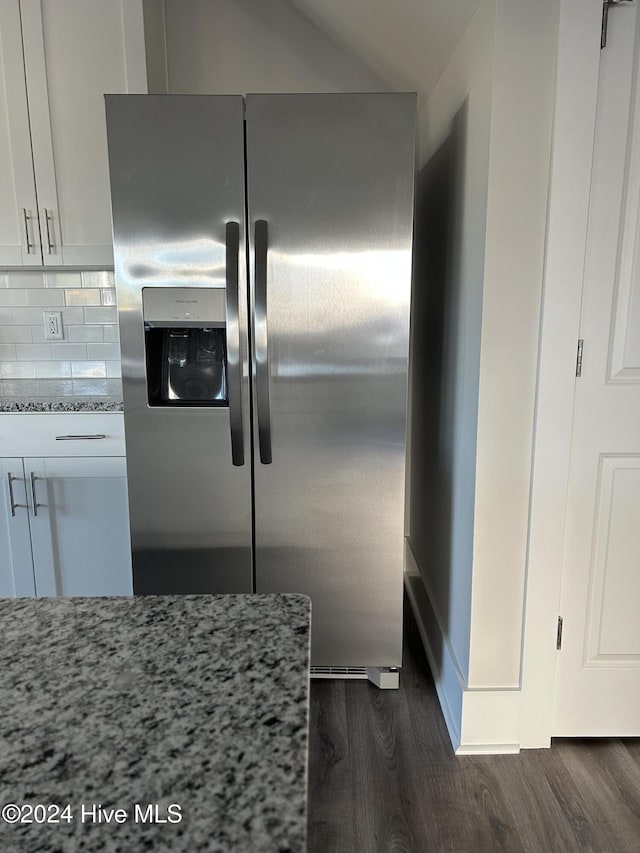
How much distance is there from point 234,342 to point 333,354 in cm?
29

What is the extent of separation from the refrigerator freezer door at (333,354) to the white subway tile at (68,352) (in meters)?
1.19

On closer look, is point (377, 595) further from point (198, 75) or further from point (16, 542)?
point (198, 75)

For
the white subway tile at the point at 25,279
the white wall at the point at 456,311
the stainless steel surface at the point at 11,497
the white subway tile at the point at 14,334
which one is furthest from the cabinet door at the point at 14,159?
the white wall at the point at 456,311

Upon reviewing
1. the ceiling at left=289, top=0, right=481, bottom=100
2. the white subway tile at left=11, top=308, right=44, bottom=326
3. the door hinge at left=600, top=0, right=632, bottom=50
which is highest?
the ceiling at left=289, top=0, right=481, bottom=100

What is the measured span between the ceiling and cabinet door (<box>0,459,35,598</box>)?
76.1 inches

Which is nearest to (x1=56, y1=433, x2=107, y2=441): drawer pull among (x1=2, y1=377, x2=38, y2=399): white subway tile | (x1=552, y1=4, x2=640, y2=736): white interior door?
(x1=2, y1=377, x2=38, y2=399): white subway tile

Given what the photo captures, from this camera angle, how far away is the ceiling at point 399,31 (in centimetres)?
170

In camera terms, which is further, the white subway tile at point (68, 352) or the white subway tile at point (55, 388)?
the white subway tile at point (68, 352)

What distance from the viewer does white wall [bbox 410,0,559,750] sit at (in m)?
1.41

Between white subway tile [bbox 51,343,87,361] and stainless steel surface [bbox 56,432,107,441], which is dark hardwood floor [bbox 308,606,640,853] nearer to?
stainless steel surface [bbox 56,432,107,441]

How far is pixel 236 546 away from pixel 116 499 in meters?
0.55

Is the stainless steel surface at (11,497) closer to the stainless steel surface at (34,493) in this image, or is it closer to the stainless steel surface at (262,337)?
the stainless steel surface at (34,493)

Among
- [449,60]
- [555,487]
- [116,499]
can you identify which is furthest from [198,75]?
[555,487]

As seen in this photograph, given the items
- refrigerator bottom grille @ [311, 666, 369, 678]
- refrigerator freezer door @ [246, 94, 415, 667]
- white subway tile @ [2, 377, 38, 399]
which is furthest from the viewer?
white subway tile @ [2, 377, 38, 399]
